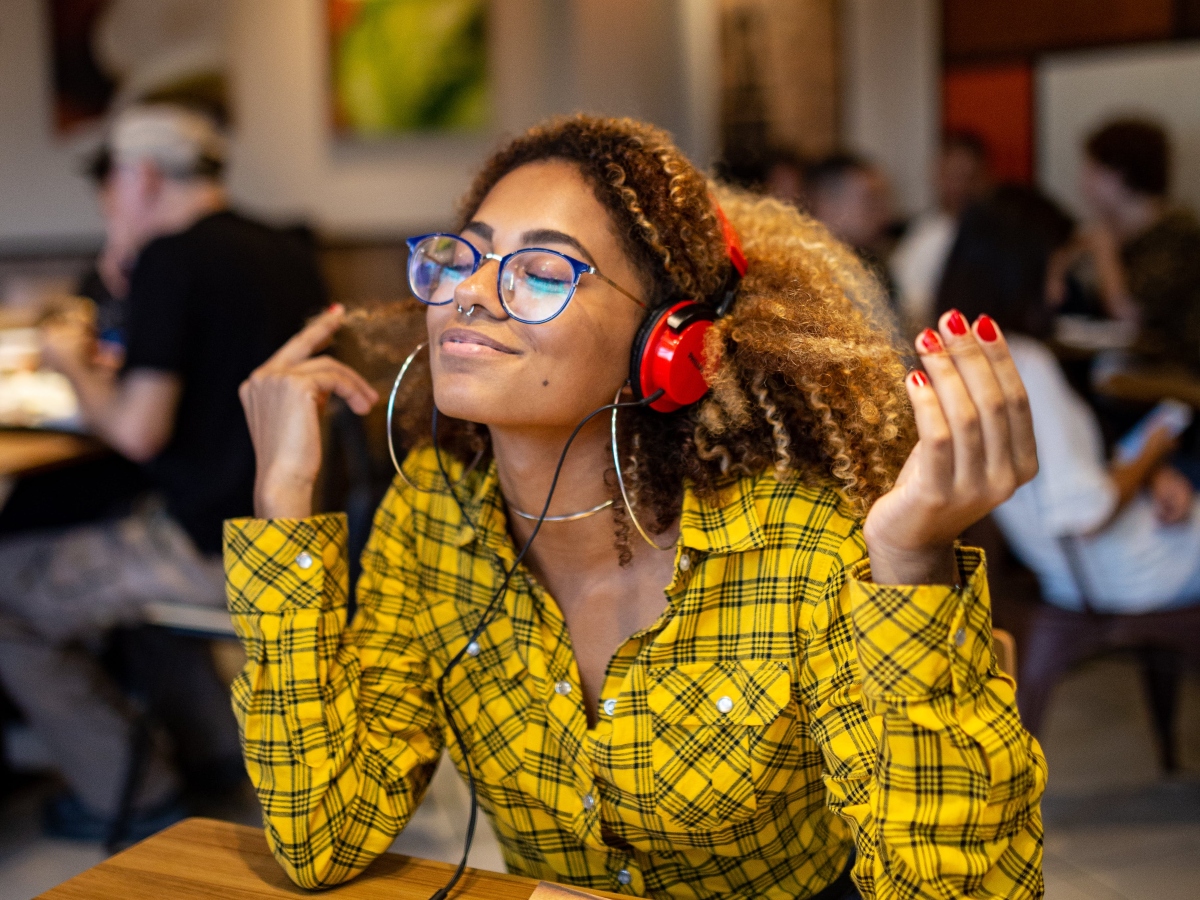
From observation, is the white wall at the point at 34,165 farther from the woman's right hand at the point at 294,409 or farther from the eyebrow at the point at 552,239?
the eyebrow at the point at 552,239

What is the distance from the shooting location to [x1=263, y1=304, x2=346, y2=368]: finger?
1.32 meters

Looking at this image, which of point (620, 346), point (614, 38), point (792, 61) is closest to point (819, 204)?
point (614, 38)

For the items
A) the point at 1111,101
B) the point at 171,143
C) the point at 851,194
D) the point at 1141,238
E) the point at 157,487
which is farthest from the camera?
the point at 1111,101

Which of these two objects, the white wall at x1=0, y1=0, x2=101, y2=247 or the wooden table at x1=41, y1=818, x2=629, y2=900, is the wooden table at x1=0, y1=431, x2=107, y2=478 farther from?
the white wall at x1=0, y1=0, x2=101, y2=247

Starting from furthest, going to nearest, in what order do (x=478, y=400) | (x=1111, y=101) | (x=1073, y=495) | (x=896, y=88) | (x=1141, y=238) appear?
(x=896, y=88) < (x=1111, y=101) < (x=1141, y=238) < (x=1073, y=495) < (x=478, y=400)

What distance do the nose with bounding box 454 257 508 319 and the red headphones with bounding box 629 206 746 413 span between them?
14 centimetres

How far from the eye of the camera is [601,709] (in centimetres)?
113

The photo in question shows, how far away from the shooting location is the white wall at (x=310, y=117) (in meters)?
5.15

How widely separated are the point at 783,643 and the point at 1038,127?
19.3 ft

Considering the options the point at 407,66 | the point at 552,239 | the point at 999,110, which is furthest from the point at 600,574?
the point at 999,110

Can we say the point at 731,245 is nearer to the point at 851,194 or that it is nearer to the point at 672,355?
the point at 672,355

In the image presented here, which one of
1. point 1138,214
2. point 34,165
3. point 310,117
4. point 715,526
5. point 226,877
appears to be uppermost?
point 310,117

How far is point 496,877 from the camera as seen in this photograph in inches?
38.1

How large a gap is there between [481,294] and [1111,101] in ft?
18.9
